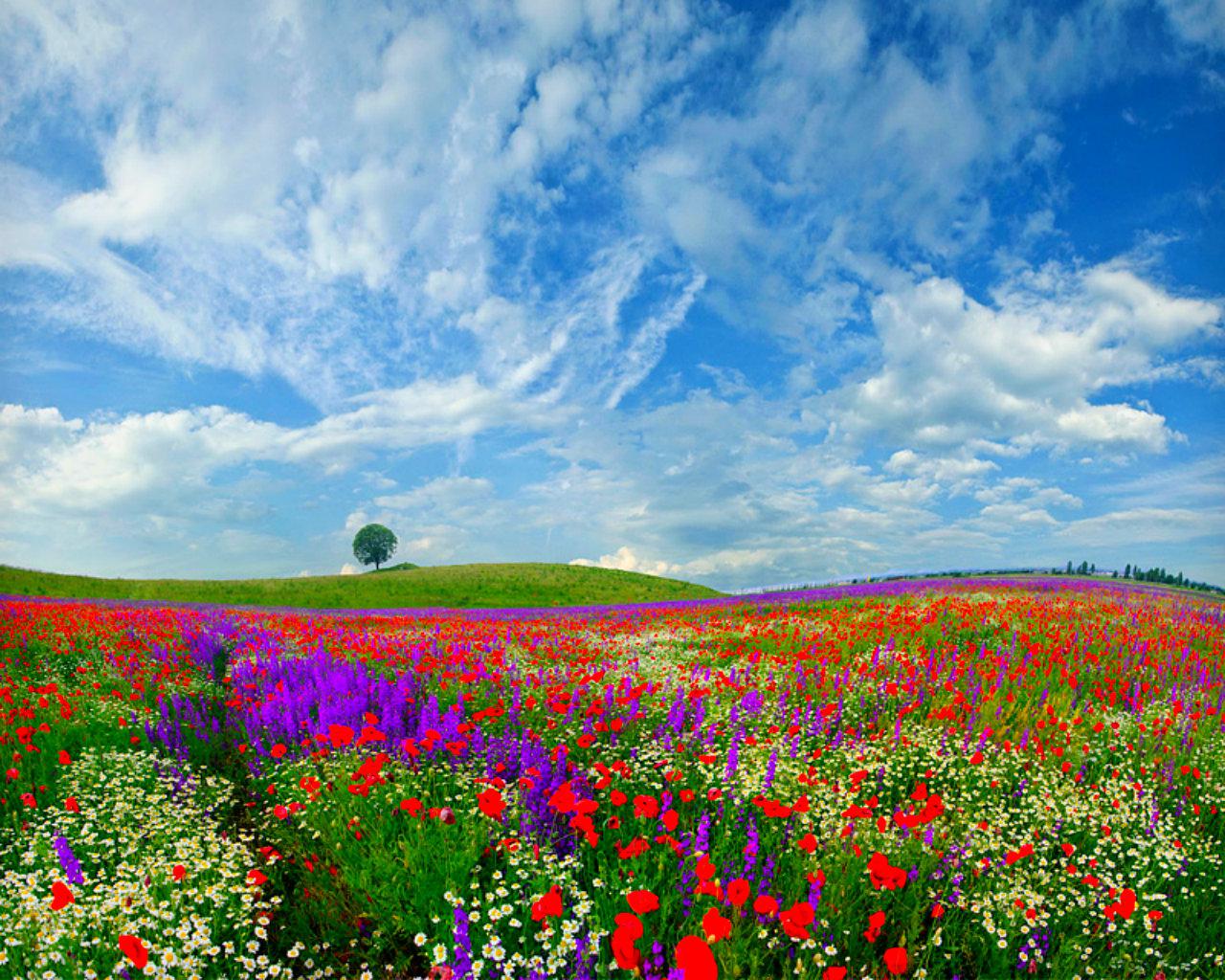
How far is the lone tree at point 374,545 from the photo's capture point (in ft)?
261

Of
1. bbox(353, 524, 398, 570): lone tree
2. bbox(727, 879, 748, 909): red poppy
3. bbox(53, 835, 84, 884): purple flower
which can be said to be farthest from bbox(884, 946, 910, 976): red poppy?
bbox(353, 524, 398, 570): lone tree

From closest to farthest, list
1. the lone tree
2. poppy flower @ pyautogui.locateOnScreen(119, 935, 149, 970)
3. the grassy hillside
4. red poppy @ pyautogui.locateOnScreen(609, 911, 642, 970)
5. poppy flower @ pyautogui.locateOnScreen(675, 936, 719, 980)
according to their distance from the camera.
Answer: poppy flower @ pyautogui.locateOnScreen(675, 936, 719, 980)
red poppy @ pyautogui.locateOnScreen(609, 911, 642, 970)
poppy flower @ pyautogui.locateOnScreen(119, 935, 149, 970)
the grassy hillside
the lone tree

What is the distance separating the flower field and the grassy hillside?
1310 inches

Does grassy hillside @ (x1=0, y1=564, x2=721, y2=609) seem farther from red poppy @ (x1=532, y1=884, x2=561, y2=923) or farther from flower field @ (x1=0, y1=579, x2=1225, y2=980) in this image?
red poppy @ (x1=532, y1=884, x2=561, y2=923)

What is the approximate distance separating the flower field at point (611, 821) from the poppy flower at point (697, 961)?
0.05ft

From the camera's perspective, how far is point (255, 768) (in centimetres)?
601

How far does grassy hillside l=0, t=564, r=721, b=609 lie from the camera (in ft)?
135

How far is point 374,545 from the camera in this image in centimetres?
7944

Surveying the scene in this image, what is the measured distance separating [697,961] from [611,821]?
1801mm

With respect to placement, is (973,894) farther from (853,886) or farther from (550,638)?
(550,638)

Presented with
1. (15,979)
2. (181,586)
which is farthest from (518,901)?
(181,586)

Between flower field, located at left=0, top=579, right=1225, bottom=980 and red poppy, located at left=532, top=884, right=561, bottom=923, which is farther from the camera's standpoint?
flower field, located at left=0, top=579, right=1225, bottom=980

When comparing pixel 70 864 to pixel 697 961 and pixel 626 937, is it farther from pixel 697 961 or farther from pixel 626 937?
pixel 697 961

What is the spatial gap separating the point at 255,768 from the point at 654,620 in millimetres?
11308
